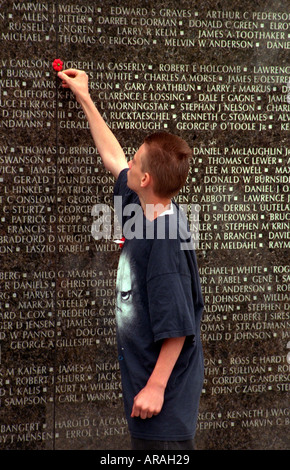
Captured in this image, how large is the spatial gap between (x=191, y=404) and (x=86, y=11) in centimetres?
245

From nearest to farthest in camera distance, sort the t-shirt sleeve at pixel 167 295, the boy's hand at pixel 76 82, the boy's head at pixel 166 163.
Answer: the t-shirt sleeve at pixel 167 295, the boy's head at pixel 166 163, the boy's hand at pixel 76 82

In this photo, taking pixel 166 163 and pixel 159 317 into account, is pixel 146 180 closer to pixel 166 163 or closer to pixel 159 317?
pixel 166 163

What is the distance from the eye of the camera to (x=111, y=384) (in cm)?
409

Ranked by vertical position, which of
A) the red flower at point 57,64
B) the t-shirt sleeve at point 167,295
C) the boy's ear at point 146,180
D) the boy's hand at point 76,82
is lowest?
the t-shirt sleeve at point 167,295

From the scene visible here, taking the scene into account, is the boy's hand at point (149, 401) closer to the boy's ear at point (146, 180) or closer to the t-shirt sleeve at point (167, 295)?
the t-shirt sleeve at point (167, 295)

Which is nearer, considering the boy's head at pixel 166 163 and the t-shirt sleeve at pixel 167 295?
the t-shirt sleeve at pixel 167 295

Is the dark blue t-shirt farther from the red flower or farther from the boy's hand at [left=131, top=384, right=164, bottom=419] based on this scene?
the red flower

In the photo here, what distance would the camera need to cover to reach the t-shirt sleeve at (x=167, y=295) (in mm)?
2713

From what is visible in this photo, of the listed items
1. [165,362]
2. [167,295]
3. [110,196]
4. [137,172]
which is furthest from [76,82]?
[165,362]

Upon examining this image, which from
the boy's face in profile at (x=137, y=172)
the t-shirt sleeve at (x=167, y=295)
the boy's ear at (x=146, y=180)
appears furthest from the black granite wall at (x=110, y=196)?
the t-shirt sleeve at (x=167, y=295)

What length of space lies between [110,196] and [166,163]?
125 centimetres

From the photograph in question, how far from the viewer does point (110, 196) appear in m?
4.06

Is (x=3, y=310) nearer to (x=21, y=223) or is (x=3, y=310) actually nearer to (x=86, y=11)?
(x=21, y=223)

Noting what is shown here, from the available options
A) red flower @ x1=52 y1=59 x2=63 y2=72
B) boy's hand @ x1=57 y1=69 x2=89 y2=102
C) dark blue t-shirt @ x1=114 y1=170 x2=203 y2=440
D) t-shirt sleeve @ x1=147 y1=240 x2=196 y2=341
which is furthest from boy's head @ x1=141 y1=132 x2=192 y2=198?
red flower @ x1=52 y1=59 x2=63 y2=72
